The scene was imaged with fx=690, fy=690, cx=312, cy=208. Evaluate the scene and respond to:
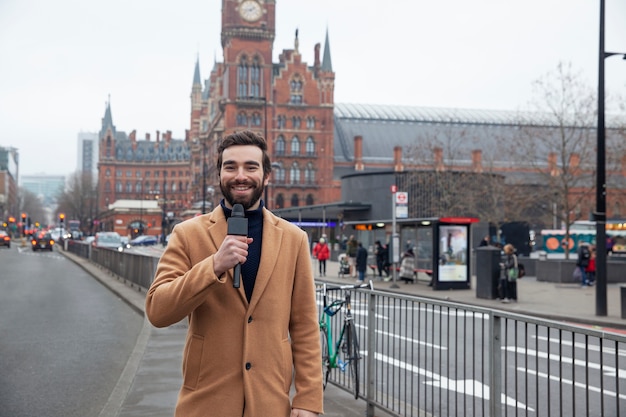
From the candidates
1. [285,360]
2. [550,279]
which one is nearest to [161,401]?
[285,360]

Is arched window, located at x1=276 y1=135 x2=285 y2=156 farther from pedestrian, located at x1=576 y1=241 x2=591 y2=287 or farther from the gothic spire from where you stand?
pedestrian, located at x1=576 y1=241 x2=591 y2=287

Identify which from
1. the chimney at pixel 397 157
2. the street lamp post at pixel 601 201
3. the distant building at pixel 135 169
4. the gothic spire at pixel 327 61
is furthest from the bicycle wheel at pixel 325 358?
the distant building at pixel 135 169

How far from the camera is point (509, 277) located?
60.9 feet

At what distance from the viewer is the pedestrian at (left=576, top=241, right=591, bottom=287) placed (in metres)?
24.0

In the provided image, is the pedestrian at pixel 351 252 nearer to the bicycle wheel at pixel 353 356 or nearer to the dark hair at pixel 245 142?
the bicycle wheel at pixel 353 356

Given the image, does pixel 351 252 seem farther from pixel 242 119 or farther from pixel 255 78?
pixel 255 78

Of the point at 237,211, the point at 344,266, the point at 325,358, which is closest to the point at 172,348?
the point at 325,358

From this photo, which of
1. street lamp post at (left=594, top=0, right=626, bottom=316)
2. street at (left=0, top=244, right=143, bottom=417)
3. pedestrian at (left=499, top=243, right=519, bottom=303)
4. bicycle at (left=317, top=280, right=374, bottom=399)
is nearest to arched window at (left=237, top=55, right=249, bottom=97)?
street at (left=0, top=244, right=143, bottom=417)

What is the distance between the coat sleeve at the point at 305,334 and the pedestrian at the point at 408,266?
72.3ft

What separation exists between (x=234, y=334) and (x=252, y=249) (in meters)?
0.39

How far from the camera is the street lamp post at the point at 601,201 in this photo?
606 inches

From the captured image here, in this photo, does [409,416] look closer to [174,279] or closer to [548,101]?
[174,279]

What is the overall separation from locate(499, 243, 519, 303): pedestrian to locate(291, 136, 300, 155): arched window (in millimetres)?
71361

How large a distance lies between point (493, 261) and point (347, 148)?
77507 mm
